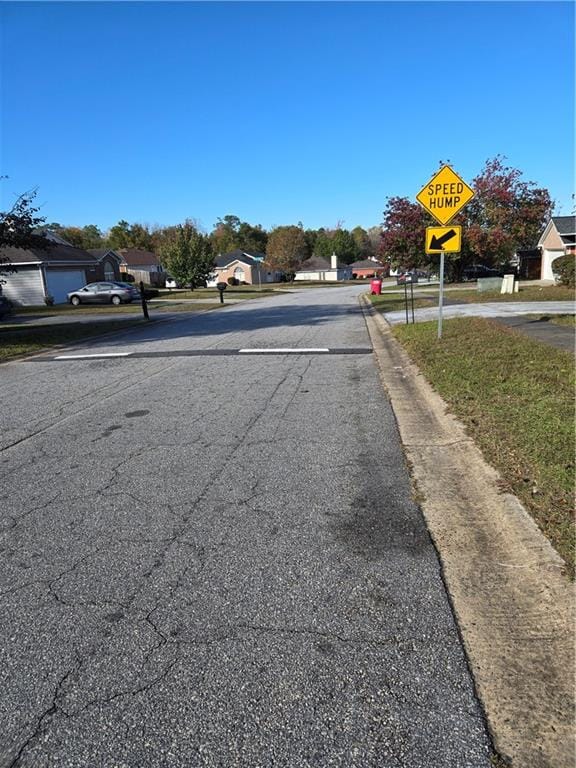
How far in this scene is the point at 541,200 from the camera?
133ft

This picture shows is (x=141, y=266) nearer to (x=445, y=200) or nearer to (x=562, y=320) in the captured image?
(x=562, y=320)

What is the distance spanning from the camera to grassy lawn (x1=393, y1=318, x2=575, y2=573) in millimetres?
3615

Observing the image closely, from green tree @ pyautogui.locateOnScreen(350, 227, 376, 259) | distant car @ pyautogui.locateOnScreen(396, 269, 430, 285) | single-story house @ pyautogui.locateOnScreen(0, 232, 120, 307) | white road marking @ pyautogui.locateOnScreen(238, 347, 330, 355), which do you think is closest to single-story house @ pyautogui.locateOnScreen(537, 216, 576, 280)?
distant car @ pyautogui.locateOnScreen(396, 269, 430, 285)

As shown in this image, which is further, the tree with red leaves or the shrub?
the tree with red leaves

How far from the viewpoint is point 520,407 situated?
18.6ft

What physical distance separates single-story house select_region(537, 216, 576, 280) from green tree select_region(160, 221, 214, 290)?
Result: 29117 mm

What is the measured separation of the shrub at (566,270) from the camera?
93.1 ft

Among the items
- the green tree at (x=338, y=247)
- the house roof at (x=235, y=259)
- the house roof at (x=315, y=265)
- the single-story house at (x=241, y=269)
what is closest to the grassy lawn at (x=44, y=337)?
the single-story house at (x=241, y=269)

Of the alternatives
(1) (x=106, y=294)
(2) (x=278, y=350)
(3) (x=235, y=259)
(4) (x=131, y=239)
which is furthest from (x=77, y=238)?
(2) (x=278, y=350)

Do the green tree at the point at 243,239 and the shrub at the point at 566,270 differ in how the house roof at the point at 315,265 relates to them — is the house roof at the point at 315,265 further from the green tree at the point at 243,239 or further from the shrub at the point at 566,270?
the shrub at the point at 566,270

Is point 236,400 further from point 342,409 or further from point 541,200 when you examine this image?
point 541,200

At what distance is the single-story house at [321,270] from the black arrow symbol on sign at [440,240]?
93.5 meters

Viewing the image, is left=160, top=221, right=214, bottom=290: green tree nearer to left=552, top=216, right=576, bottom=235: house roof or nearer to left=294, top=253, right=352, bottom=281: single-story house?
left=552, top=216, right=576, bottom=235: house roof

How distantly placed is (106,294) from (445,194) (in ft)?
94.6
